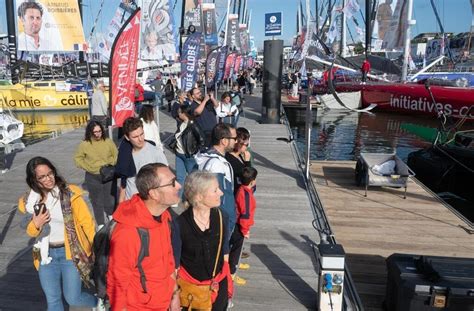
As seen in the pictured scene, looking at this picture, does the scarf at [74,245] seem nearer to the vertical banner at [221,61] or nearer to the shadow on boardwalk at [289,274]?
the shadow on boardwalk at [289,274]

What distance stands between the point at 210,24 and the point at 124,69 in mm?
21994

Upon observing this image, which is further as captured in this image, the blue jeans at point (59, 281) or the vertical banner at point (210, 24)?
the vertical banner at point (210, 24)

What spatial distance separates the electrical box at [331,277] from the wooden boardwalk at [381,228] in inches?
38.6

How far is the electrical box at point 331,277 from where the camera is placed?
12.2ft

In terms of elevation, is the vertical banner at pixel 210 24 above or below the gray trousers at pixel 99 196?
above

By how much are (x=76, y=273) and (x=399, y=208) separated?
651 cm

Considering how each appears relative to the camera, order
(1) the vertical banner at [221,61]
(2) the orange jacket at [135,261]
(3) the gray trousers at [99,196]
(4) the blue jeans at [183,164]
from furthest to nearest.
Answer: (1) the vertical banner at [221,61]
(4) the blue jeans at [183,164]
(3) the gray trousers at [99,196]
(2) the orange jacket at [135,261]

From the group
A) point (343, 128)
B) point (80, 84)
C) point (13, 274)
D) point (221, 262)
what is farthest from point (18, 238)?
point (80, 84)

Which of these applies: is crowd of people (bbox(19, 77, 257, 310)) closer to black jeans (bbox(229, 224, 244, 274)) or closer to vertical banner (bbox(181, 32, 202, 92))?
black jeans (bbox(229, 224, 244, 274))

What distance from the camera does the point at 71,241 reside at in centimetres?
305

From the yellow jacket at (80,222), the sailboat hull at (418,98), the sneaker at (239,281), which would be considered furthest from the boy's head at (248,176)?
the sailboat hull at (418,98)

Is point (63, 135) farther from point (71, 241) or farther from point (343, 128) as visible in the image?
point (343, 128)

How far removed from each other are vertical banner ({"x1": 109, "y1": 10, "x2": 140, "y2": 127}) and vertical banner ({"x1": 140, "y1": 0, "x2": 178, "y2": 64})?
1126 centimetres

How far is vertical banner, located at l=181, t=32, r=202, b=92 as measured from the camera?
1268 cm
